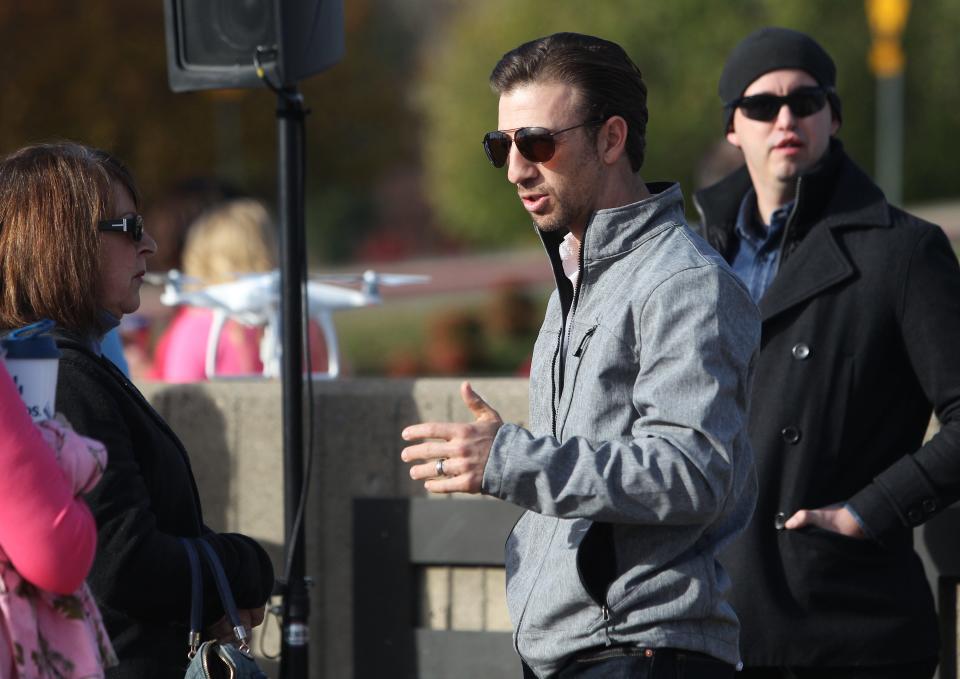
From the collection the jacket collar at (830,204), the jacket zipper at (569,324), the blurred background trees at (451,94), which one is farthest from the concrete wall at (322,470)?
the blurred background trees at (451,94)

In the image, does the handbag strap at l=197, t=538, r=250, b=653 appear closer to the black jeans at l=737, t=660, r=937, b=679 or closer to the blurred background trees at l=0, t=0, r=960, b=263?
the black jeans at l=737, t=660, r=937, b=679

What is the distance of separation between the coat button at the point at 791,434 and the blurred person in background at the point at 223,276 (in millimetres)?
2674

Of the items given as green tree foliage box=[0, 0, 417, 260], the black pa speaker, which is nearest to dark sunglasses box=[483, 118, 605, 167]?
the black pa speaker

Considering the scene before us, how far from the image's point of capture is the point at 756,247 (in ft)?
12.3

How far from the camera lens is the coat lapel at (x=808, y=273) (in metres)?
3.45

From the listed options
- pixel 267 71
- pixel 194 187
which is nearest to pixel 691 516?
pixel 267 71

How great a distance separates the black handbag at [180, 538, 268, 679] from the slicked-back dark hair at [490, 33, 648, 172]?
1060 millimetres

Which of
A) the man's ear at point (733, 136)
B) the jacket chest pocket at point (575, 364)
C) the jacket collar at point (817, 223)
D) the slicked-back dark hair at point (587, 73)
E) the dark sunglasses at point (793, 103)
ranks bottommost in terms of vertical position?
the jacket chest pocket at point (575, 364)

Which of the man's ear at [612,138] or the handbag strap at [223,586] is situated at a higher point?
the man's ear at [612,138]

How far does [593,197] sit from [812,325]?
87 centimetres

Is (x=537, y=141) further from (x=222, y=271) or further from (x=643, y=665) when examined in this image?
(x=222, y=271)

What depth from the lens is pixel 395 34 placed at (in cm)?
4322

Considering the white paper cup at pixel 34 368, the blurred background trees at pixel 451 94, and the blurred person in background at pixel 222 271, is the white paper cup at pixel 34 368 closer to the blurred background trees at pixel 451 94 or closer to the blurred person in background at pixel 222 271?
the blurred person in background at pixel 222 271

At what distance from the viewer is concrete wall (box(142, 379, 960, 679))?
4668 millimetres
